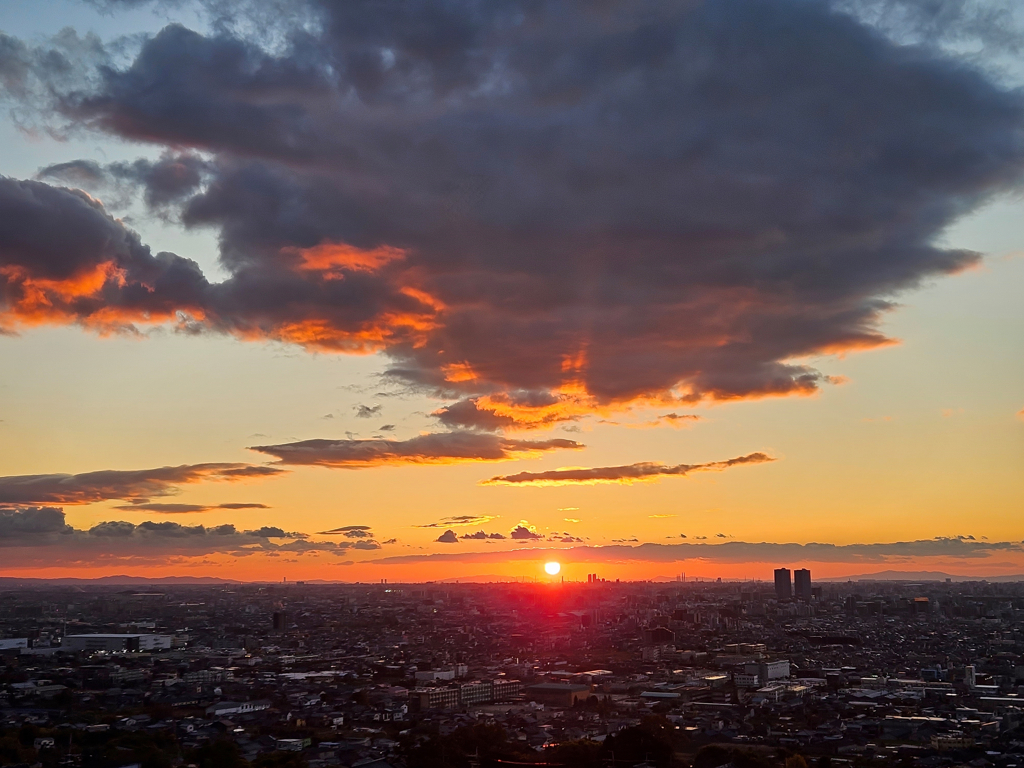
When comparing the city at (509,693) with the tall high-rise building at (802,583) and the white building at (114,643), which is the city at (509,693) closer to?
the white building at (114,643)

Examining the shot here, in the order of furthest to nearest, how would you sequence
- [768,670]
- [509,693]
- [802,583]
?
[802,583]
[768,670]
[509,693]

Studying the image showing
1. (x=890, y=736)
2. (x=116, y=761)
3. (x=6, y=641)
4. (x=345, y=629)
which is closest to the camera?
(x=116, y=761)

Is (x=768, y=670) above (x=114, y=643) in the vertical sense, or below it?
below

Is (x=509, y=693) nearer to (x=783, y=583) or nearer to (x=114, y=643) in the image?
(x=114, y=643)

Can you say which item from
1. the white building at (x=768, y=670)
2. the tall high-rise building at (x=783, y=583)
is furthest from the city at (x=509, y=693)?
the tall high-rise building at (x=783, y=583)

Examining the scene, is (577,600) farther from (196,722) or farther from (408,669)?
(196,722)

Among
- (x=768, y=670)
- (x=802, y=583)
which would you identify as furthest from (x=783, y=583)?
(x=768, y=670)

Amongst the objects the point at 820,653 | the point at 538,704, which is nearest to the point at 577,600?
the point at 820,653
